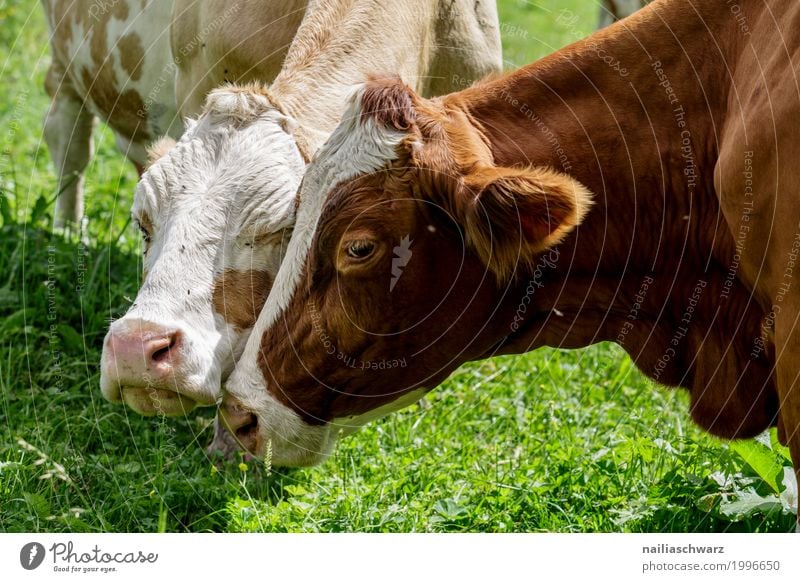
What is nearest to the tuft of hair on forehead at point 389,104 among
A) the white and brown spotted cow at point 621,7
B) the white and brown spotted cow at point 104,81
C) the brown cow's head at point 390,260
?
the brown cow's head at point 390,260

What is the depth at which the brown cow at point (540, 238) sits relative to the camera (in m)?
3.76

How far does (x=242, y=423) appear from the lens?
13.7ft

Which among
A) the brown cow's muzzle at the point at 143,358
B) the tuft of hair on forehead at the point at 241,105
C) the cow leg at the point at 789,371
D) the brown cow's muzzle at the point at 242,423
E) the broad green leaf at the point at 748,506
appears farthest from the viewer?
the tuft of hair on forehead at the point at 241,105

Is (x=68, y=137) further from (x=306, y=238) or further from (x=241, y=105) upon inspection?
(x=306, y=238)

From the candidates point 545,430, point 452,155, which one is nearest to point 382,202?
point 452,155

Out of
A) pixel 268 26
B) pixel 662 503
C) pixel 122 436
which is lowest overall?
pixel 122 436

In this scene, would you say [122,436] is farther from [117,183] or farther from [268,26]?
[117,183]

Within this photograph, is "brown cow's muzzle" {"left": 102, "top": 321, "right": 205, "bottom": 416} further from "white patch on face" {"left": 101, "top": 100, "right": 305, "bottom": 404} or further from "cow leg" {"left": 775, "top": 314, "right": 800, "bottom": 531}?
"cow leg" {"left": 775, "top": 314, "right": 800, "bottom": 531}

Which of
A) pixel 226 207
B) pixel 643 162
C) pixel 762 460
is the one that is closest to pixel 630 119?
pixel 643 162

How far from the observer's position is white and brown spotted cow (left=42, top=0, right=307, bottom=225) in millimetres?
5695

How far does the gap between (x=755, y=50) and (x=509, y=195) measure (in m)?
0.89

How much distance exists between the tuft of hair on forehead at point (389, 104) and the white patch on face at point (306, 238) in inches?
0.9

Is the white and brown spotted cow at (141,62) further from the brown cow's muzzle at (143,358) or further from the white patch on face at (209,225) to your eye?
the brown cow's muzzle at (143,358)

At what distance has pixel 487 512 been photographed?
4.64 meters
